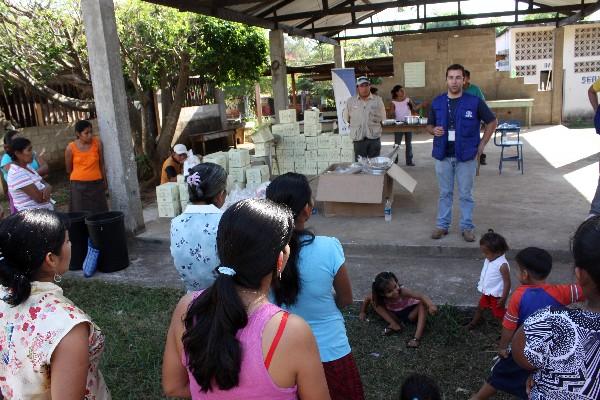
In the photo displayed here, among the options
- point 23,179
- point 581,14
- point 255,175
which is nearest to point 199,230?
point 23,179

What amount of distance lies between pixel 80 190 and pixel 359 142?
385 cm

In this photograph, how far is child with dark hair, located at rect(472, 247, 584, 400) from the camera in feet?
7.41

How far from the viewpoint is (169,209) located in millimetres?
6395

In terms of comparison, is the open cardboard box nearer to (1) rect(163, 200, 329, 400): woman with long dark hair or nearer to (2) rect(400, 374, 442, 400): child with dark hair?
(2) rect(400, 374, 442, 400): child with dark hair

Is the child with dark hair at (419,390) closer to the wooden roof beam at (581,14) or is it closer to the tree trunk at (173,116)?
the tree trunk at (173,116)

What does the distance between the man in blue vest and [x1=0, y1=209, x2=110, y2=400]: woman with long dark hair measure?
12.7 feet

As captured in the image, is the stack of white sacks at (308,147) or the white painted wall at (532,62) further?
the white painted wall at (532,62)

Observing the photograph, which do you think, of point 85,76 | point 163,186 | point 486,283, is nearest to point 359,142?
point 163,186

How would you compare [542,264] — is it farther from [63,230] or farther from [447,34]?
[447,34]

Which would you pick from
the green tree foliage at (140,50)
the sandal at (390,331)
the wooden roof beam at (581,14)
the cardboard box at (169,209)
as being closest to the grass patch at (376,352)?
the sandal at (390,331)

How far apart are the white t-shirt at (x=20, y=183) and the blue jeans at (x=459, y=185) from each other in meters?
3.89

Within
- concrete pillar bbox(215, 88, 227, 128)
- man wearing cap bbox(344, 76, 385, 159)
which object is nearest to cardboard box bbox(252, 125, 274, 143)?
man wearing cap bbox(344, 76, 385, 159)

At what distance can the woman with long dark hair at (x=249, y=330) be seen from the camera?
4.00ft

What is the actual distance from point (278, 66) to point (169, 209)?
529 centimetres
